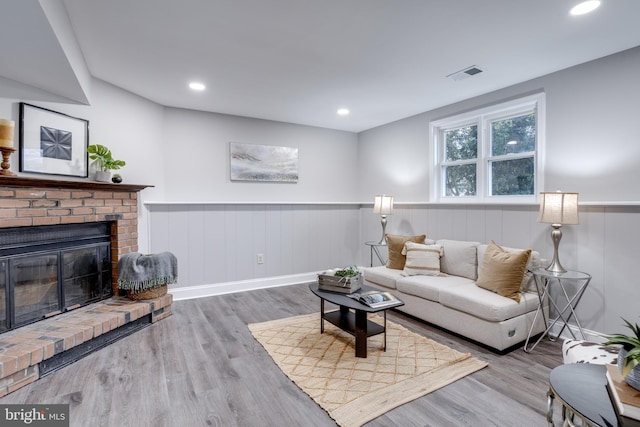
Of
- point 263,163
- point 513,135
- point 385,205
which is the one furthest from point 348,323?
point 263,163

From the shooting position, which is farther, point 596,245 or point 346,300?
point 596,245

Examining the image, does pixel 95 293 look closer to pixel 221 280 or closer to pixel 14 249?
pixel 14 249

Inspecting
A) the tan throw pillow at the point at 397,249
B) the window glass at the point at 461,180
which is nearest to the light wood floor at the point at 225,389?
the tan throw pillow at the point at 397,249

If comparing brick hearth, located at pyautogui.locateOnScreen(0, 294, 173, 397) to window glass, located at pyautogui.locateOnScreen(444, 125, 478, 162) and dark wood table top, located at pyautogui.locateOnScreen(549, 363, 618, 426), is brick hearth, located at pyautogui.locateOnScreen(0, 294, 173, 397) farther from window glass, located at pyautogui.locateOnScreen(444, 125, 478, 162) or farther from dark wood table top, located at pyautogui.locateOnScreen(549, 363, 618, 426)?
window glass, located at pyautogui.locateOnScreen(444, 125, 478, 162)

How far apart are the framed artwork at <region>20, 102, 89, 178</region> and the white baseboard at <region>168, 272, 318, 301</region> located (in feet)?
5.81

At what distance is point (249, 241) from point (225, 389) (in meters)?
2.58

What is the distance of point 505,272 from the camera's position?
2.85 metres

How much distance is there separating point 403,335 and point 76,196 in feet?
10.4

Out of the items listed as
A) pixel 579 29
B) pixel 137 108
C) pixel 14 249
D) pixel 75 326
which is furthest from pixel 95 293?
pixel 579 29

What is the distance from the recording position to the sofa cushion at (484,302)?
262 centimetres

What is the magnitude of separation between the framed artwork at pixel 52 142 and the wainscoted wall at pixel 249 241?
979 millimetres

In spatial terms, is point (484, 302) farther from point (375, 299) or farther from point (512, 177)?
point (512, 177)

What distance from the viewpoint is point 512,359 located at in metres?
2.56

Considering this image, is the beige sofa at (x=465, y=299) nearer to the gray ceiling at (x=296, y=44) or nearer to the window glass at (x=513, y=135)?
the window glass at (x=513, y=135)
